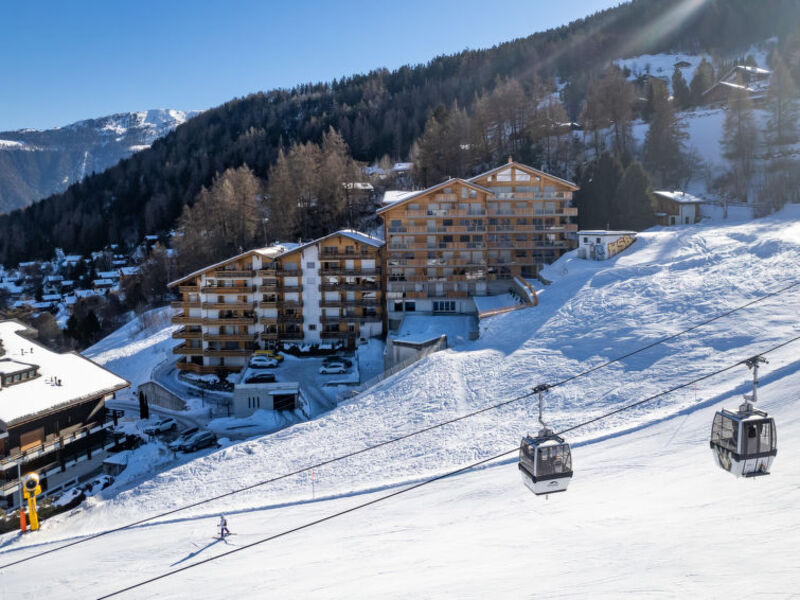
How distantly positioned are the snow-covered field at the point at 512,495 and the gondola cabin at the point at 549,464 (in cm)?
311

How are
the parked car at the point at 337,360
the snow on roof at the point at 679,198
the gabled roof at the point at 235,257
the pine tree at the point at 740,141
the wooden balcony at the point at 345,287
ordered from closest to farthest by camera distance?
the parked car at the point at 337,360
the gabled roof at the point at 235,257
the wooden balcony at the point at 345,287
the snow on roof at the point at 679,198
the pine tree at the point at 740,141

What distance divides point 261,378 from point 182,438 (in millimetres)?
6442

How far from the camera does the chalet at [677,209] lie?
5309 cm

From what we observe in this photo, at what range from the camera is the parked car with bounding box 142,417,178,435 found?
36.3 m

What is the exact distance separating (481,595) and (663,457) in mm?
9087

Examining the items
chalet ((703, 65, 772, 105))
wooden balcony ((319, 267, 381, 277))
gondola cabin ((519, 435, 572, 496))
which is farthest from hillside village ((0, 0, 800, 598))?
chalet ((703, 65, 772, 105))

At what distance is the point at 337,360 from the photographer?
4288cm

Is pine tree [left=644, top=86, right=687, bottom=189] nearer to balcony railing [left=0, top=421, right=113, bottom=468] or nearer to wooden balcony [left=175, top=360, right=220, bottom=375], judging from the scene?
wooden balcony [left=175, top=360, right=220, bottom=375]

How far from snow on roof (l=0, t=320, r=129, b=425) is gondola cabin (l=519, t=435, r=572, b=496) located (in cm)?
2736

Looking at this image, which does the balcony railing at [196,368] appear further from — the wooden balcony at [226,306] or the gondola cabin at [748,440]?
the gondola cabin at [748,440]

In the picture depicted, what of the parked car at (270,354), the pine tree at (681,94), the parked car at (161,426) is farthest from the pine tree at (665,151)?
the parked car at (161,426)

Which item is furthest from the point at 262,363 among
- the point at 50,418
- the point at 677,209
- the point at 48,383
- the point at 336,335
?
the point at 677,209

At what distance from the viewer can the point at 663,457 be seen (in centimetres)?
1928

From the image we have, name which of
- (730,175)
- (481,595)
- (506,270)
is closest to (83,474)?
(481,595)
